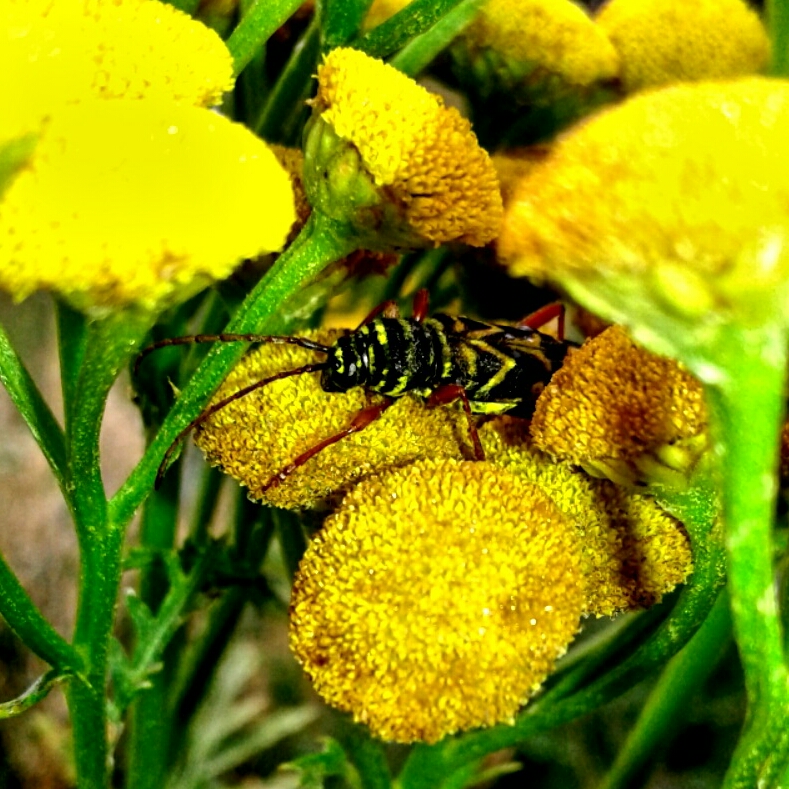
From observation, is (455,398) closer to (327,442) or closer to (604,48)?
(327,442)

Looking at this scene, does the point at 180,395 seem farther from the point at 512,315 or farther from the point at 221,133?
the point at 512,315

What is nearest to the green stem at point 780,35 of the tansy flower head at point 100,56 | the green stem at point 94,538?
the tansy flower head at point 100,56

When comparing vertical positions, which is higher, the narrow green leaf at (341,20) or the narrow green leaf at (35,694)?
the narrow green leaf at (341,20)

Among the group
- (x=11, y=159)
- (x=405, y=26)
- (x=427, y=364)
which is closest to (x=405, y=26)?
(x=405, y=26)

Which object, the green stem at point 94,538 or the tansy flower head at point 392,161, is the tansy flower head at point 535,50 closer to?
the tansy flower head at point 392,161

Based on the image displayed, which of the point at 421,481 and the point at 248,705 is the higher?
the point at 421,481

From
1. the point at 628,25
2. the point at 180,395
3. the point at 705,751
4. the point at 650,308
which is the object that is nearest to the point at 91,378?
the point at 180,395

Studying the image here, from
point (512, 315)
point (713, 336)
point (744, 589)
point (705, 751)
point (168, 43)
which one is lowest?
point (705, 751)
